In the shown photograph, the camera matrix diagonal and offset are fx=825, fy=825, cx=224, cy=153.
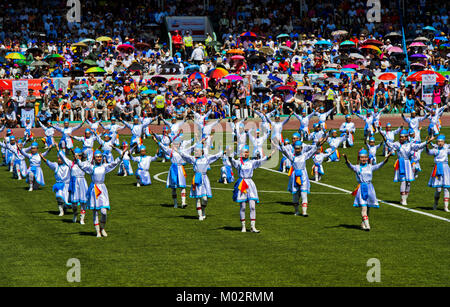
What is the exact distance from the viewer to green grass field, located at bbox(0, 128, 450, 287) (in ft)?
59.0

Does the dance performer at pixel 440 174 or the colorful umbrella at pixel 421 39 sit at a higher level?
the colorful umbrella at pixel 421 39

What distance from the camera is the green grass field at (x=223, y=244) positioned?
1798 centimetres

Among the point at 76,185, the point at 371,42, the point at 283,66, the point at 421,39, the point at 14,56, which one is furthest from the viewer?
the point at 421,39

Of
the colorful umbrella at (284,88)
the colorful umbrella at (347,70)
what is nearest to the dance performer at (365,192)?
the colorful umbrella at (284,88)

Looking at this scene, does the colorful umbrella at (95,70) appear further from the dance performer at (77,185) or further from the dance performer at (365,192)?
the dance performer at (365,192)

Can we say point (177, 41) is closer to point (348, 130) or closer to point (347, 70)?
point (347, 70)

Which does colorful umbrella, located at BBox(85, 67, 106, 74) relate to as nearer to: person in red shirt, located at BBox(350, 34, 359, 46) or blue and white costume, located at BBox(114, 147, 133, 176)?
blue and white costume, located at BBox(114, 147, 133, 176)

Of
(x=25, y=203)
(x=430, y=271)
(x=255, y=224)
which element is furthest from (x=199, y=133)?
(x=430, y=271)

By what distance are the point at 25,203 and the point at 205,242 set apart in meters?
8.91

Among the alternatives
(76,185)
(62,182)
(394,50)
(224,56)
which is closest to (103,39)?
(224,56)

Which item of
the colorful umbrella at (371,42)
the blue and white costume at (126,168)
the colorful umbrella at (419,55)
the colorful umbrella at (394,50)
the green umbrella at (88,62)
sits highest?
the colorful umbrella at (371,42)

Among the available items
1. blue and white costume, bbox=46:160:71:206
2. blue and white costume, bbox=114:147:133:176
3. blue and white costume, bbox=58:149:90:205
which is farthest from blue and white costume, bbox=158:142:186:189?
blue and white costume, bbox=114:147:133:176

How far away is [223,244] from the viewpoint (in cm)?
2120

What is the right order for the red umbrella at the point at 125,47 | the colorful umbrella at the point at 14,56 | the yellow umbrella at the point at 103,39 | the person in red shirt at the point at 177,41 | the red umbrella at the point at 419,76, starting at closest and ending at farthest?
the colorful umbrella at the point at 14,56, the red umbrella at the point at 419,76, the red umbrella at the point at 125,47, the yellow umbrella at the point at 103,39, the person in red shirt at the point at 177,41
